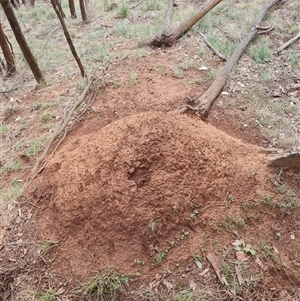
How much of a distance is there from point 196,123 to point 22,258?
1822 millimetres

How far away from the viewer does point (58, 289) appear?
7.30ft

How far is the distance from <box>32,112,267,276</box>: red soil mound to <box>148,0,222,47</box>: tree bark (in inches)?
112

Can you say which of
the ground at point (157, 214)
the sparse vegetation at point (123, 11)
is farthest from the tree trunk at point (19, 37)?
the sparse vegetation at point (123, 11)

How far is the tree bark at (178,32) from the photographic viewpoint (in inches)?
206

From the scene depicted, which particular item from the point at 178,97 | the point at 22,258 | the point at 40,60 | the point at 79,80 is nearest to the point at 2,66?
the point at 40,60

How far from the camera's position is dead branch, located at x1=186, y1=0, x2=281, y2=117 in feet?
12.2

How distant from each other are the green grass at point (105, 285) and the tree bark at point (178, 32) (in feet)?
13.1

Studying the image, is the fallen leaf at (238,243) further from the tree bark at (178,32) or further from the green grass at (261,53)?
the tree bark at (178,32)

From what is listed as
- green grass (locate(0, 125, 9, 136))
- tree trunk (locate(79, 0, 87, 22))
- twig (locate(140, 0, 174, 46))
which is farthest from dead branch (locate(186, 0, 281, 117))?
tree trunk (locate(79, 0, 87, 22))

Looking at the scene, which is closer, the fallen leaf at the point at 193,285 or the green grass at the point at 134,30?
the fallen leaf at the point at 193,285

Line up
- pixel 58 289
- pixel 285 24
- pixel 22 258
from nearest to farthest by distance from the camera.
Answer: pixel 58 289 → pixel 22 258 → pixel 285 24

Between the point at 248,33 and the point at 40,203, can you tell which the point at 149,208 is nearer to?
the point at 40,203

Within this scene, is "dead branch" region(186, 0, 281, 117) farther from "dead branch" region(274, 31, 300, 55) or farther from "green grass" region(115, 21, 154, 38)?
"green grass" region(115, 21, 154, 38)

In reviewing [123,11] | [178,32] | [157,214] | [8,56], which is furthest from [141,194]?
[123,11]
